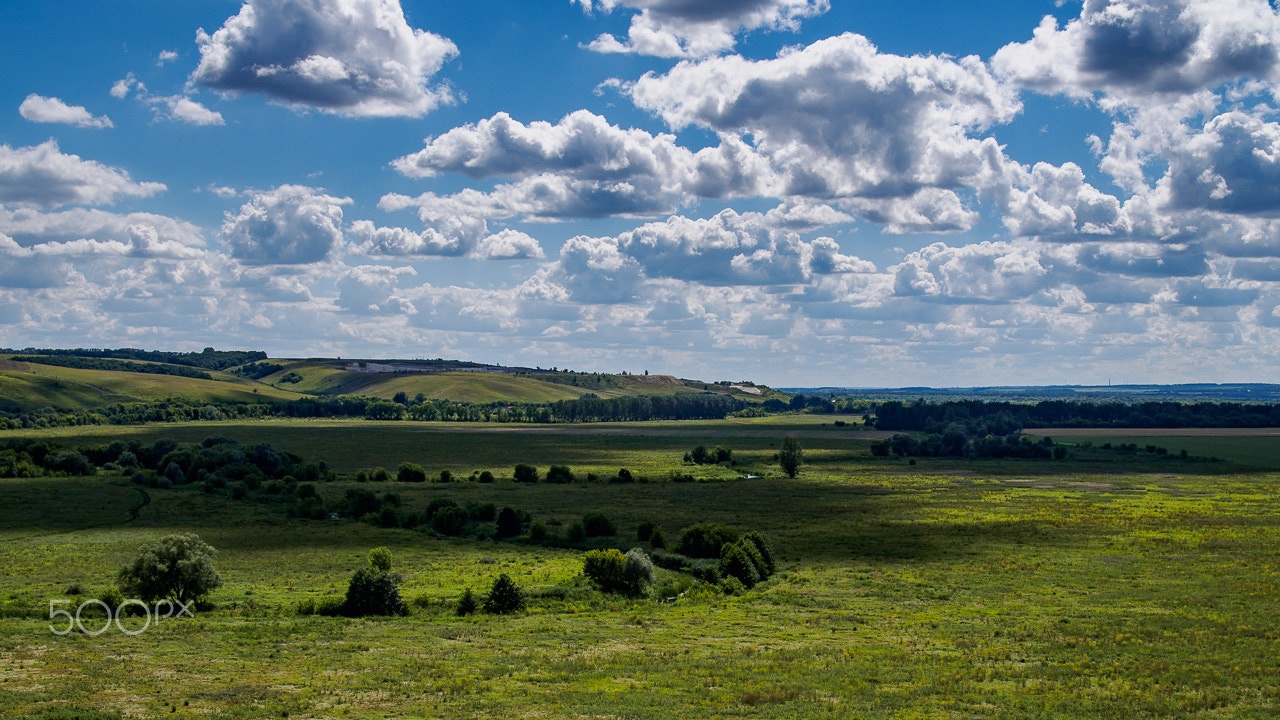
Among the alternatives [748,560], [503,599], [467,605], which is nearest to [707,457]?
[748,560]

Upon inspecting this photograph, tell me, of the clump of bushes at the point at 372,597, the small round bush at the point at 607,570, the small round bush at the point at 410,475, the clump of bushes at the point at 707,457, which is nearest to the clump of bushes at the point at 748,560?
the small round bush at the point at 607,570

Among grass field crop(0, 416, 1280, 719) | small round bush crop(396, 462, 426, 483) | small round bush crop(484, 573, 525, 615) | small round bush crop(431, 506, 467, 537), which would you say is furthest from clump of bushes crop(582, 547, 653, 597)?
small round bush crop(396, 462, 426, 483)

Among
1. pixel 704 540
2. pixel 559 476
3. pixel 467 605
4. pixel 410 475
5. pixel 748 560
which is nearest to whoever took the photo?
pixel 467 605

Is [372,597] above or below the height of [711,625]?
above

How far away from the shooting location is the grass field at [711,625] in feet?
110

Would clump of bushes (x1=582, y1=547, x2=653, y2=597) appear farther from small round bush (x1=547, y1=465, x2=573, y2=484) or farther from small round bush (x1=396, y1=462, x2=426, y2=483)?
small round bush (x1=396, y1=462, x2=426, y2=483)

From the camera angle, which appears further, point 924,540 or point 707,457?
point 707,457

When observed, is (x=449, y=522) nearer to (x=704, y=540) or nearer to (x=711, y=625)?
(x=704, y=540)

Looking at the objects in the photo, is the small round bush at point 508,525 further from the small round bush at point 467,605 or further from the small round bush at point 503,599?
the small round bush at point 467,605

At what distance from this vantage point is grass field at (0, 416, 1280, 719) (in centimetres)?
3353

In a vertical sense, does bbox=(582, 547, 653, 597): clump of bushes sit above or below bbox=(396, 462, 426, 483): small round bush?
above

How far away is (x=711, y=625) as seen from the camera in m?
49.9

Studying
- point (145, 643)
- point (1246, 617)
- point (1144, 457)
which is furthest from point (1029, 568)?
point (1144, 457)

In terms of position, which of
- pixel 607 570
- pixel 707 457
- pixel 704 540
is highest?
pixel 607 570
